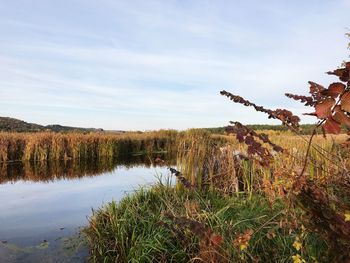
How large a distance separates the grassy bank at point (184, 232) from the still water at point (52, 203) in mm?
493

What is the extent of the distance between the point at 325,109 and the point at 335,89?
73 millimetres

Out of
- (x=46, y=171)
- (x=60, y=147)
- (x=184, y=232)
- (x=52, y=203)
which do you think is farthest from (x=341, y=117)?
(x=60, y=147)

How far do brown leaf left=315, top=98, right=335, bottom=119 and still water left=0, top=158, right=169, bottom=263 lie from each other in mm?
4794

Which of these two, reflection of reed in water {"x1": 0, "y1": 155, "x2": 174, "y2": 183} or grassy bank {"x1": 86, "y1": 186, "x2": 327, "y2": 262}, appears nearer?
grassy bank {"x1": 86, "y1": 186, "x2": 327, "y2": 262}

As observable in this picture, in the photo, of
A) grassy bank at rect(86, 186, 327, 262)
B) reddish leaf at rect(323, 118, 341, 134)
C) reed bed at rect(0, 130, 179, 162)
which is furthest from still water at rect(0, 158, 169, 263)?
reddish leaf at rect(323, 118, 341, 134)

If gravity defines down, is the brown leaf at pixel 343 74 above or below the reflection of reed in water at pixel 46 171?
above

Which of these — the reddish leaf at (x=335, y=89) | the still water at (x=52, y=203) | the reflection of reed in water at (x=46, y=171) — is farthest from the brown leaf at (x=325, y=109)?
the reflection of reed in water at (x=46, y=171)

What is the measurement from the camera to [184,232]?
4.45 metres

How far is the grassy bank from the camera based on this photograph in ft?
12.3

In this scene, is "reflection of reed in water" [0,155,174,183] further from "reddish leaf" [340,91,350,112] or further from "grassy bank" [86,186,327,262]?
"reddish leaf" [340,91,350,112]

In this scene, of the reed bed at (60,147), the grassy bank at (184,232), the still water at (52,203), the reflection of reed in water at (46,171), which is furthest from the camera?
the reed bed at (60,147)

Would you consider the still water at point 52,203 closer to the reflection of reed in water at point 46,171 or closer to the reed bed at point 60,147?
the reflection of reed in water at point 46,171

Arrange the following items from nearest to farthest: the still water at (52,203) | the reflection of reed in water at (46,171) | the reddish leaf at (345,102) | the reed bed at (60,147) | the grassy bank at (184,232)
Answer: the reddish leaf at (345,102)
the grassy bank at (184,232)
the still water at (52,203)
the reflection of reed in water at (46,171)
the reed bed at (60,147)

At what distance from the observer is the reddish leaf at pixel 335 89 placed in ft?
3.99
